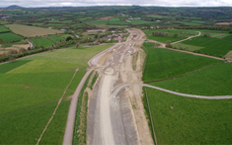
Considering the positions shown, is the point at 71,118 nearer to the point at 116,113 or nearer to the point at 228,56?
the point at 116,113

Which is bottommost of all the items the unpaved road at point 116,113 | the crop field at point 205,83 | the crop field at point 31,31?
the unpaved road at point 116,113

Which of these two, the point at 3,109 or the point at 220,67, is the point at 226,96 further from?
the point at 3,109

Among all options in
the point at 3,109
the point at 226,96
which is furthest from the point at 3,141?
the point at 226,96

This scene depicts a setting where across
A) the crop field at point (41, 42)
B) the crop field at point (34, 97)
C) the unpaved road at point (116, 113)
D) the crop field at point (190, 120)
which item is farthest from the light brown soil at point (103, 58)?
the crop field at point (41, 42)

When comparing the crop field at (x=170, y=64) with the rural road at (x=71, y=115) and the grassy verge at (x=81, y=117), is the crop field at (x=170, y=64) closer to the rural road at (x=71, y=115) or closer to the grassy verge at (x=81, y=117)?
the grassy verge at (x=81, y=117)

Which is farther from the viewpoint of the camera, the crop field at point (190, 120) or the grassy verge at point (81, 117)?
the grassy verge at point (81, 117)
